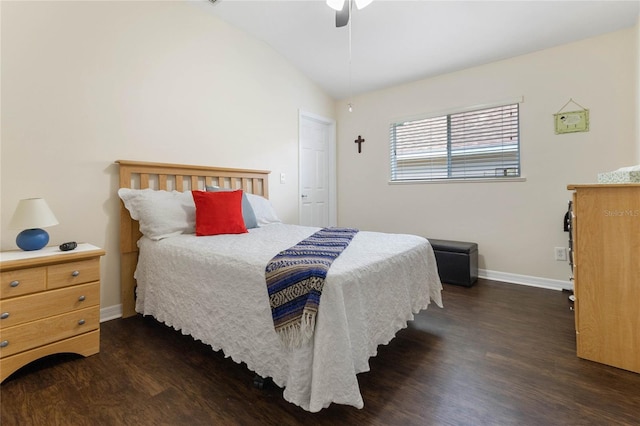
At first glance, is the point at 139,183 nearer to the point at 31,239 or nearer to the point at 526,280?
the point at 31,239

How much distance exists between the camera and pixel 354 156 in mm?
4406

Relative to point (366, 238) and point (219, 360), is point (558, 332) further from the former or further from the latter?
point (219, 360)

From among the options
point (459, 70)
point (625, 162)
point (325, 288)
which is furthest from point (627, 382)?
point (459, 70)

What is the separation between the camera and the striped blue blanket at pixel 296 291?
1.23 meters

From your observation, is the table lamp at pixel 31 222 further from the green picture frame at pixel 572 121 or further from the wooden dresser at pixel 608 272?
the green picture frame at pixel 572 121

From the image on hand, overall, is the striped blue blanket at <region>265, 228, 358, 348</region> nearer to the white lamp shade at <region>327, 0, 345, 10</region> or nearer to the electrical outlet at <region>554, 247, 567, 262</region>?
the white lamp shade at <region>327, 0, 345, 10</region>

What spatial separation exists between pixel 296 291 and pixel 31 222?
1.65 meters

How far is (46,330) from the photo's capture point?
1667 millimetres

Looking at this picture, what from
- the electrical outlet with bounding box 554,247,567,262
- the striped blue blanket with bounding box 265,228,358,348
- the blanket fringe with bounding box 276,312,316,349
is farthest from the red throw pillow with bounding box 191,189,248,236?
the electrical outlet with bounding box 554,247,567,262

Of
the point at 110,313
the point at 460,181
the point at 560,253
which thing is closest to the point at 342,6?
the point at 460,181

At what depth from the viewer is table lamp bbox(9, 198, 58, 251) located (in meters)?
1.75

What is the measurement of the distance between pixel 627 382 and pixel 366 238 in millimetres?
1506

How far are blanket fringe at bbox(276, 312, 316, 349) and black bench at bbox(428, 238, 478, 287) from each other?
7.79 feet

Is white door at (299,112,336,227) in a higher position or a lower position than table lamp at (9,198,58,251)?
higher
